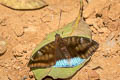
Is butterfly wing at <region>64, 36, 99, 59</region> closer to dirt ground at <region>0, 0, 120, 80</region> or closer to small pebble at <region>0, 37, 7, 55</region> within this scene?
dirt ground at <region>0, 0, 120, 80</region>

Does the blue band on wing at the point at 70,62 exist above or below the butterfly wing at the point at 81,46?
below

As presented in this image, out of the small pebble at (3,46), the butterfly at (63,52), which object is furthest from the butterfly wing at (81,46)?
the small pebble at (3,46)

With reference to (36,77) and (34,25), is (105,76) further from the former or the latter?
(34,25)

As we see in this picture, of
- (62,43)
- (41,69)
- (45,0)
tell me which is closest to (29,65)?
(41,69)

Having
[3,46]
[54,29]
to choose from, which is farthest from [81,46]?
[3,46]

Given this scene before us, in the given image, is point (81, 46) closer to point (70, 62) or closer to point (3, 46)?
point (70, 62)

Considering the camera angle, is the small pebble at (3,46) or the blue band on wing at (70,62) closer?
the blue band on wing at (70,62)

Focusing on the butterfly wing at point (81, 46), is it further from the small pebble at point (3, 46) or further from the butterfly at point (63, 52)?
the small pebble at point (3, 46)
